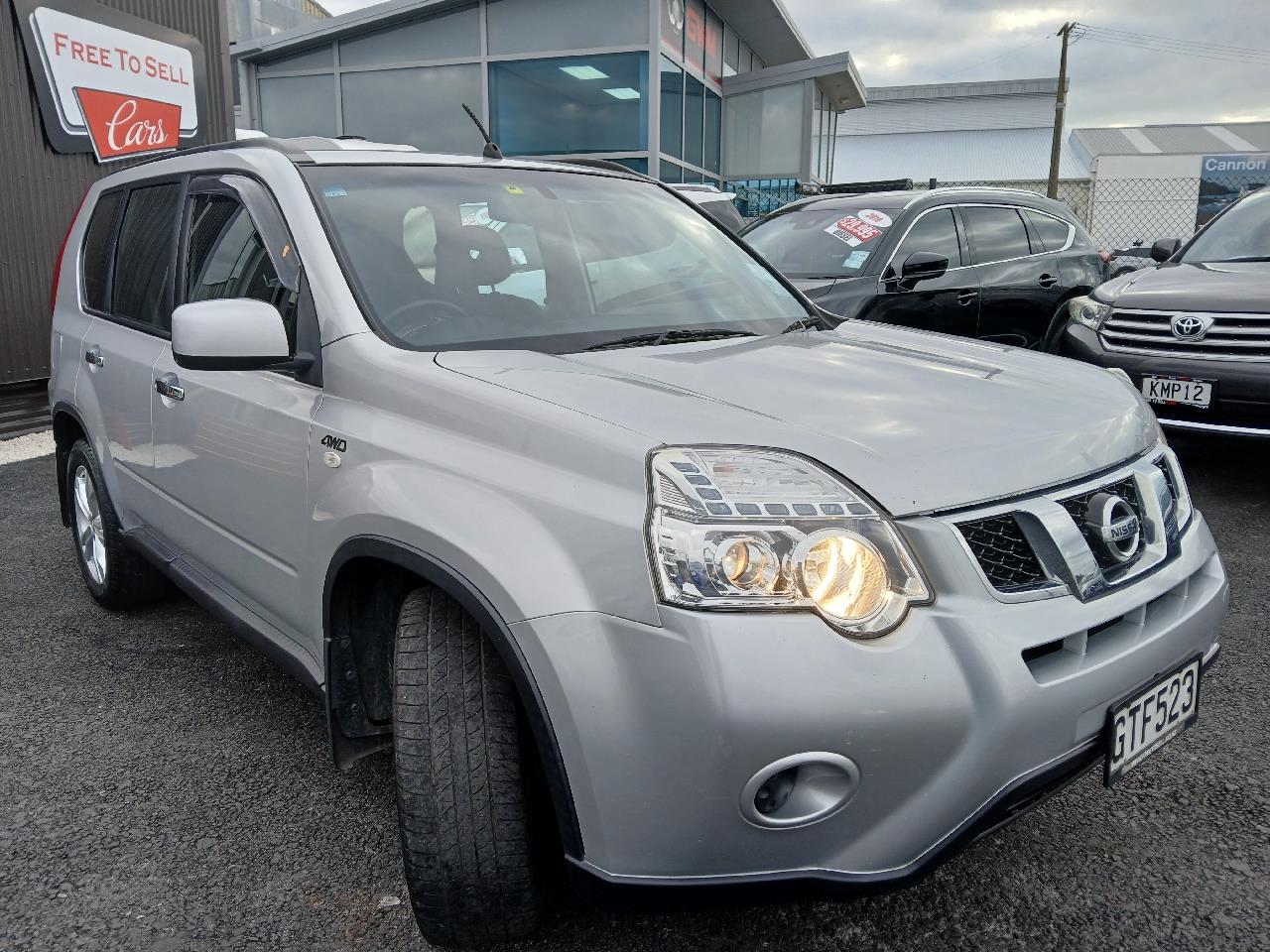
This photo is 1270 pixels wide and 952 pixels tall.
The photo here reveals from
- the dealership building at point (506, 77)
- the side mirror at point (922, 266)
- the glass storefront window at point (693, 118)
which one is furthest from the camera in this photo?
the glass storefront window at point (693, 118)

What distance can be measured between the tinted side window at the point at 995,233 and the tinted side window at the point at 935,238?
167 millimetres

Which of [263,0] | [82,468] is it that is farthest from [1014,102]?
[82,468]

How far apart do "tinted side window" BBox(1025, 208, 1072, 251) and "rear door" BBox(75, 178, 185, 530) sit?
231 inches

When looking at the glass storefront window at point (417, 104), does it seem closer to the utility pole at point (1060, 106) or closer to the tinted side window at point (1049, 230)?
the tinted side window at point (1049, 230)

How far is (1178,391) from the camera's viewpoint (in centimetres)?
489

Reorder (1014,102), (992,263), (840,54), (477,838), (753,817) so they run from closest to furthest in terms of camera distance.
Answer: (753,817), (477,838), (992,263), (840,54), (1014,102)

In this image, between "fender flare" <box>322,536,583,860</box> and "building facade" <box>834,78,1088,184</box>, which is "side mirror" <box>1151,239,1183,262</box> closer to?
"fender flare" <box>322,536,583,860</box>

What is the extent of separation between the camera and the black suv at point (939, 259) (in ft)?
19.5

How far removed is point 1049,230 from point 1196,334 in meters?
2.51

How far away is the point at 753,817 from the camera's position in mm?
1504

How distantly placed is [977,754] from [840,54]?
62.7 feet

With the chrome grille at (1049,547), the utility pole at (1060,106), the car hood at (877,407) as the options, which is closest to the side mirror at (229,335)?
the car hood at (877,407)

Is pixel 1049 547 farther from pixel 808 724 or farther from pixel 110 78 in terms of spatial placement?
pixel 110 78

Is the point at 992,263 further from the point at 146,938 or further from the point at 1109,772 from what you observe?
the point at 146,938
